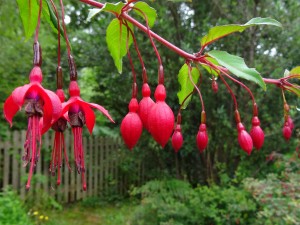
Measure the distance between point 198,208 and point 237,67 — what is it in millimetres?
2844

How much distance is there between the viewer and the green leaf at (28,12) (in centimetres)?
64

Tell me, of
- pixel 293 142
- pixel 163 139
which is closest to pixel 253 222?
pixel 293 142

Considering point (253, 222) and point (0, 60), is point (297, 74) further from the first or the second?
point (0, 60)

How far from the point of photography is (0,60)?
3.48 m

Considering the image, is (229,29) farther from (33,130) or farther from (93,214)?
(93,214)

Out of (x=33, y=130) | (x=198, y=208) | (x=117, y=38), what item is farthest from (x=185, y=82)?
(x=198, y=208)

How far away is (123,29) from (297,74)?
33 centimetres

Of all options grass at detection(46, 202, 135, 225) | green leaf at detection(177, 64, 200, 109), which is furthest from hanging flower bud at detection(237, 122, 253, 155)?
grass at detection(46, 202, 135, 225)

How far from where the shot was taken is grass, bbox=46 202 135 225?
13.0 feet

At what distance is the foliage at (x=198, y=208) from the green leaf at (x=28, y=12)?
8.56 ft

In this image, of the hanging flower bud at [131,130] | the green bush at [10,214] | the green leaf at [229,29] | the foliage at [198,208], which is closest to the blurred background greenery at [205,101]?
the foliage at [198,208]

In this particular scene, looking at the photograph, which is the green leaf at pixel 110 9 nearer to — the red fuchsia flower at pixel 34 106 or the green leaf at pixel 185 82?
the red fuchsia flower at pixel 34 106

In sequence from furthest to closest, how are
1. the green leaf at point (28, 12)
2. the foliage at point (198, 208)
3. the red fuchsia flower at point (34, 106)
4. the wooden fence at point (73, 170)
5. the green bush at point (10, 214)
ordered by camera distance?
the wooden fence at point (73, 170), the foliage at point (198, 208), the green bush at point (10, 214), the green leaf at point (28, 12), the red fuchsia flower at point (34, 106)

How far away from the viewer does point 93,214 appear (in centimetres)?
442
